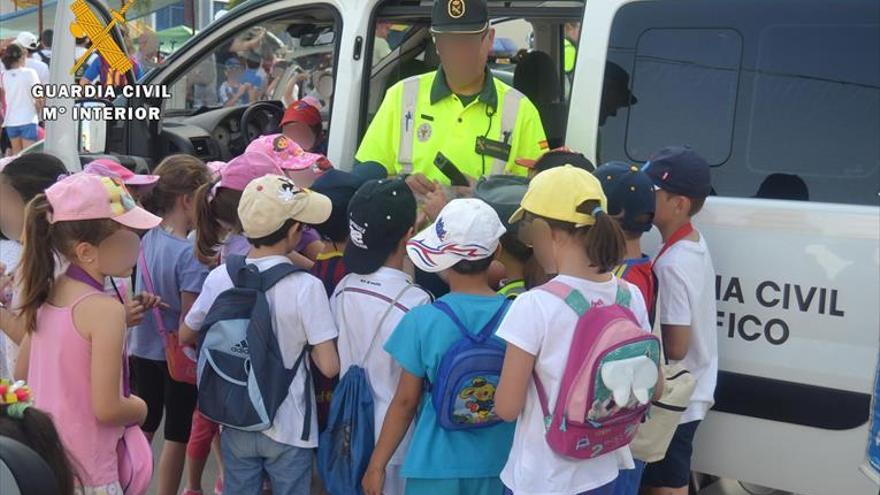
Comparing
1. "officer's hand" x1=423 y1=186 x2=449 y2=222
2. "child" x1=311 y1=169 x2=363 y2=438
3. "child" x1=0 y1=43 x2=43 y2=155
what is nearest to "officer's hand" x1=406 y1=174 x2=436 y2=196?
"officer's hand" x1=423 y1=186 x2=449 y2=222

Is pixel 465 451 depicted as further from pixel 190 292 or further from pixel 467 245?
pixel 190 292

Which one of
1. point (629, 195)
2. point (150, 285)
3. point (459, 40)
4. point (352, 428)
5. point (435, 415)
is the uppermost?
point (459, 40)

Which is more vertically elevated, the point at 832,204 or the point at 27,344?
the point at 832,204

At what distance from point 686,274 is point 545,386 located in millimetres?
755

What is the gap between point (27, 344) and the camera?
2848 mm

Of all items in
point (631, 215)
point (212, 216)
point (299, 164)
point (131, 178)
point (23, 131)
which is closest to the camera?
point (631, 215)

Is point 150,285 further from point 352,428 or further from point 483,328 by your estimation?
point 483,328

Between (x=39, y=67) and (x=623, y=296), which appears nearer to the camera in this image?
(x=623, y=296)

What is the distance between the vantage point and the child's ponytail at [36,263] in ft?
8.72

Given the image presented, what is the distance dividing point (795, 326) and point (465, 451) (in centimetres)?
117

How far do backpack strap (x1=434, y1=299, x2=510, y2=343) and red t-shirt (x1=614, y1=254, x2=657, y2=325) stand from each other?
0.45 metres

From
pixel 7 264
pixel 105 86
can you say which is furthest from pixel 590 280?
pixel 105 86

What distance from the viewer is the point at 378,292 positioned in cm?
302

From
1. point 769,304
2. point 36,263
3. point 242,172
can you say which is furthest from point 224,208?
point 769,304
